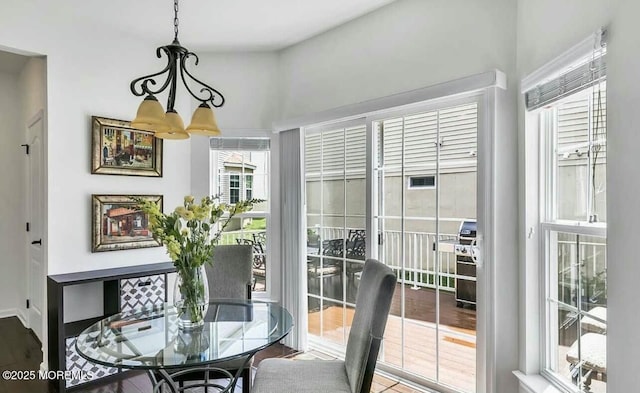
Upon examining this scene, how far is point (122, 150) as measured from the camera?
3.31 meters

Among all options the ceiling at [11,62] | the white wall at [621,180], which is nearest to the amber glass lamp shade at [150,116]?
the white wall at [621,180]

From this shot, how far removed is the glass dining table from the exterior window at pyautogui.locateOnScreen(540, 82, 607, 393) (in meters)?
1.43

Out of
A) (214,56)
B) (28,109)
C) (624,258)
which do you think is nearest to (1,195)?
(28,109)

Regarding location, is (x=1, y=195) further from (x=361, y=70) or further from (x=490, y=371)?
(x=490, y=371)

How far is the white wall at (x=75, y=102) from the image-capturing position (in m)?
2.90

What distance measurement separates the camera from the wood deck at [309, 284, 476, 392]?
2568 millimetres

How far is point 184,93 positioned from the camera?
374 cm

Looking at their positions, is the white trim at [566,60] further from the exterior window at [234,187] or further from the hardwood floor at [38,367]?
the exterior window at [234,187]

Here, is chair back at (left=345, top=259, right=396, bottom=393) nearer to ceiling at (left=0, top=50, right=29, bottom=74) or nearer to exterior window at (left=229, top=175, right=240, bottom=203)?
exterior window at (left=229, top=175, right=240, bottom=203)

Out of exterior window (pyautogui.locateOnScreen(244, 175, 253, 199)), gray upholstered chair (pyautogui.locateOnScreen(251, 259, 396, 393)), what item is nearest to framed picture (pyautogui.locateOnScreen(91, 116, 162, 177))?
exterior window (pyautogui.locateOnScreen(244, 175, 253, 199))

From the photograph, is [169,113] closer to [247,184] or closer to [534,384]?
[247,184]

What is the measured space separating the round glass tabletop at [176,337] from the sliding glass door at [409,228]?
41.6 inches

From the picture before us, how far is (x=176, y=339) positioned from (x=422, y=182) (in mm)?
1869

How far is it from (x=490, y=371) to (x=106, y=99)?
355 centimetres
